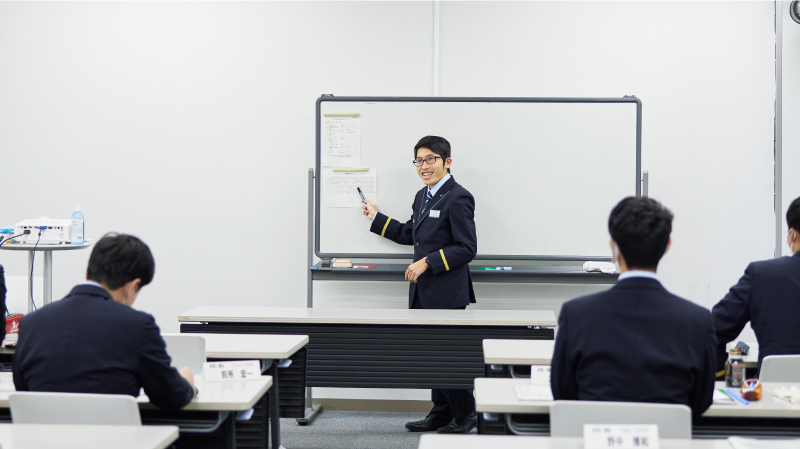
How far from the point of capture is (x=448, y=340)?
123 inches

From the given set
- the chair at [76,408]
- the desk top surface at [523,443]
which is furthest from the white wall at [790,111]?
the chair at [76,408]

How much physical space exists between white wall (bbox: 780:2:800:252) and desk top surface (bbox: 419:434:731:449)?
10.3 ft

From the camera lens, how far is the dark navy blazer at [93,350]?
159cm

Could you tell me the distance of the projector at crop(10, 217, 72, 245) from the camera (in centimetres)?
307

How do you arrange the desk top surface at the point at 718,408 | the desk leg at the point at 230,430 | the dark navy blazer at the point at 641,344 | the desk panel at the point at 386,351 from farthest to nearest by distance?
1. the desk panel at the point at 386,351
2. the desk leg at the point at 230,430
3. the desk top surface at the point at 718,408
4. the dark navy blazer at the point at 641,344

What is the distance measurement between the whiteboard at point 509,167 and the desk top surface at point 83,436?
8.22 feet

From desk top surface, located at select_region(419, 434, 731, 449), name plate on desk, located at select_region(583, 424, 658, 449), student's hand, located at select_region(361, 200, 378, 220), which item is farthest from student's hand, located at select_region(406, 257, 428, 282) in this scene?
name plate on desk, located at select_region(583, 424, 658, 449)

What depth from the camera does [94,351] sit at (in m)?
1.60

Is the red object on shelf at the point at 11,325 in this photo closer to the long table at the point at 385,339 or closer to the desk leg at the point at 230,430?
the long table at the point at 385,339

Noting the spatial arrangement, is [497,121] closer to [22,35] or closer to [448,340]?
[448,340]

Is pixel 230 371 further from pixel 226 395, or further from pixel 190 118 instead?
pixel 190 118

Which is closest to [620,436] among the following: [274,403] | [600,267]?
[274,403]

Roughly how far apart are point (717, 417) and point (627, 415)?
1.78ft

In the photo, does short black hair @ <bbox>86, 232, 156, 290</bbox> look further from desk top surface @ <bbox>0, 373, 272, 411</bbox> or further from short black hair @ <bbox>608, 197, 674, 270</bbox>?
short black hair @ <bbox>608, 197, 674, 270</bbox>
